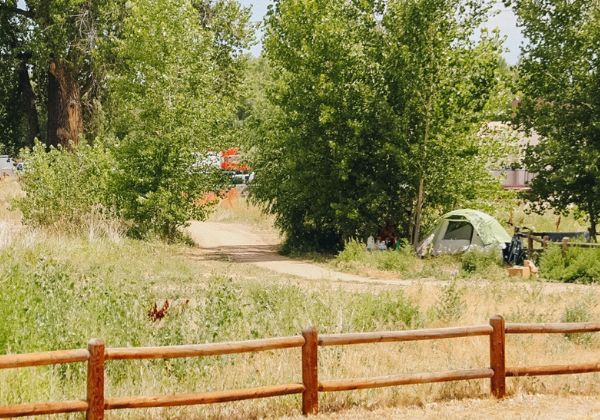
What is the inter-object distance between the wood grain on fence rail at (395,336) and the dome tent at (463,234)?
15.9 metres

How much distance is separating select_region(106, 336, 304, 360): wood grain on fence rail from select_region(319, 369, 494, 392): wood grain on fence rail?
1.97 ft

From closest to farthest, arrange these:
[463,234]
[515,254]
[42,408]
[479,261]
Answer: [42,408], [479,261], [515,254], [463,234]

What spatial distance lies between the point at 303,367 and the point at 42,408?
2.62 meters

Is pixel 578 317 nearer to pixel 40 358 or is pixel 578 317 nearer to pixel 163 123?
pixel 40 358

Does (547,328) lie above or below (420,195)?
below

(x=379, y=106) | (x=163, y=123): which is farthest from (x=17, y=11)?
(x=379, y=106)

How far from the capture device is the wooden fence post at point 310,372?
9.56 meters

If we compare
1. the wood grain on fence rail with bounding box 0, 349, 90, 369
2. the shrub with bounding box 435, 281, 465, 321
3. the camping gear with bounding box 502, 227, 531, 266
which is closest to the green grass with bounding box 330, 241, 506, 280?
the camping gear with bounding box 502, 227, 531, 266

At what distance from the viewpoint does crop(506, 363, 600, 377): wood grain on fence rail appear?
10578 mm

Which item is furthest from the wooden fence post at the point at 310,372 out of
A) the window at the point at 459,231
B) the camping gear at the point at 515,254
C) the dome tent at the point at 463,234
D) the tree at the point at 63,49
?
the tree at the point at 63,49

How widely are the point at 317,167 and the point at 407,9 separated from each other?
569 cm

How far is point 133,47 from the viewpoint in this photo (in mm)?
30406

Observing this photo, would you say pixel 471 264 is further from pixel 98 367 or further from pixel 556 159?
pixel 98 367

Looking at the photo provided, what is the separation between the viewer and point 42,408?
27.9 ft
